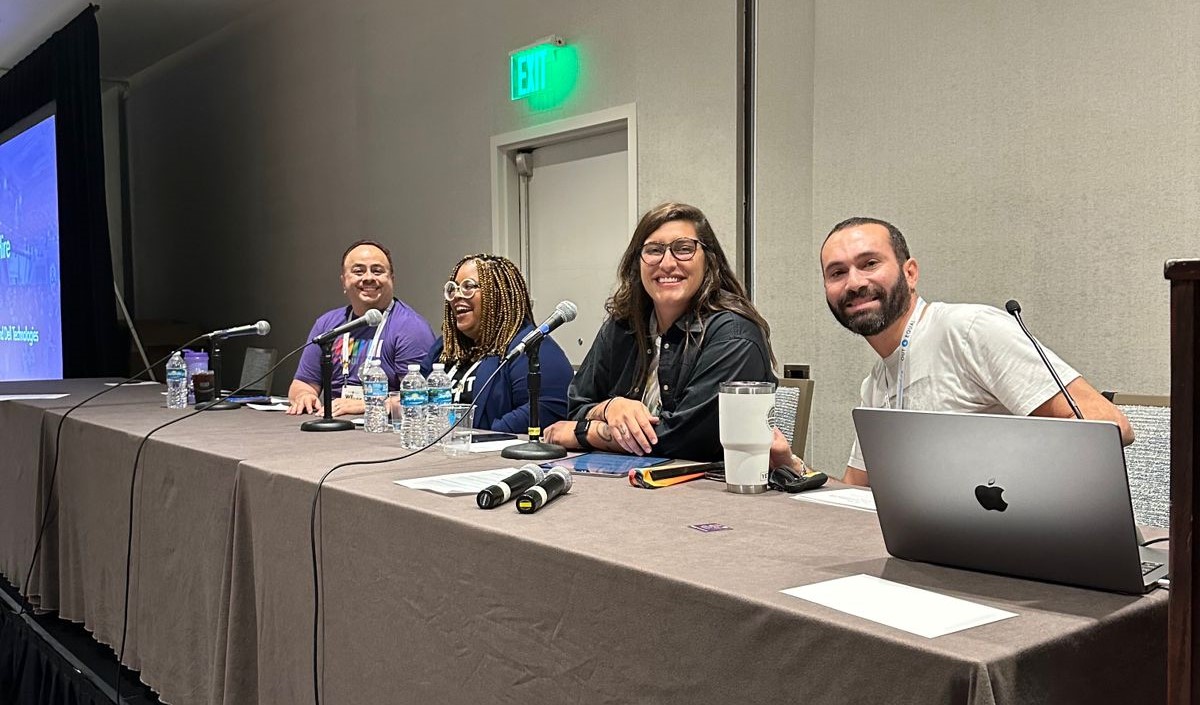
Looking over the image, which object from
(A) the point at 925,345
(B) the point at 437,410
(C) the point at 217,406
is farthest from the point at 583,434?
(C) the point at 217,406

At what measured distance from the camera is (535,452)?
6.06 feet

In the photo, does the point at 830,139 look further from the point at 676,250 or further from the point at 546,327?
the point at 546,327

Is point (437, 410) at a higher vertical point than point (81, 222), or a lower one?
lower

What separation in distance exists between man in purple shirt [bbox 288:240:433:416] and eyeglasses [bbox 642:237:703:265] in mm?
1345

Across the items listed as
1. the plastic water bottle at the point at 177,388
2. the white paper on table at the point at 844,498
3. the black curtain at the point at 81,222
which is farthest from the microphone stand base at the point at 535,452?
the black curtain at the point at 81,222

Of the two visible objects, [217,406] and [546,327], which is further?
[217,406]

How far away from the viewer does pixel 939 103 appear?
2805 millimetres

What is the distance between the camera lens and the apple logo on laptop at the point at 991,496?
89 cm

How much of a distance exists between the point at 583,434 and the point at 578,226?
223 cm

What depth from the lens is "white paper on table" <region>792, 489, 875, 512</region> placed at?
4.46 ft

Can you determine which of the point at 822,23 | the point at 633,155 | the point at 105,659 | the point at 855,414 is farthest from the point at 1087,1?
the point at 105,659

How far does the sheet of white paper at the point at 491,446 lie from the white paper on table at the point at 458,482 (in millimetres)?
335

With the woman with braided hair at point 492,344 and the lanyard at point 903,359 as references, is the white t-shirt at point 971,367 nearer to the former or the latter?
the lanyard at point 903,359

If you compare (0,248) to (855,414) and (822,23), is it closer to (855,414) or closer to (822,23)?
(822,23)
